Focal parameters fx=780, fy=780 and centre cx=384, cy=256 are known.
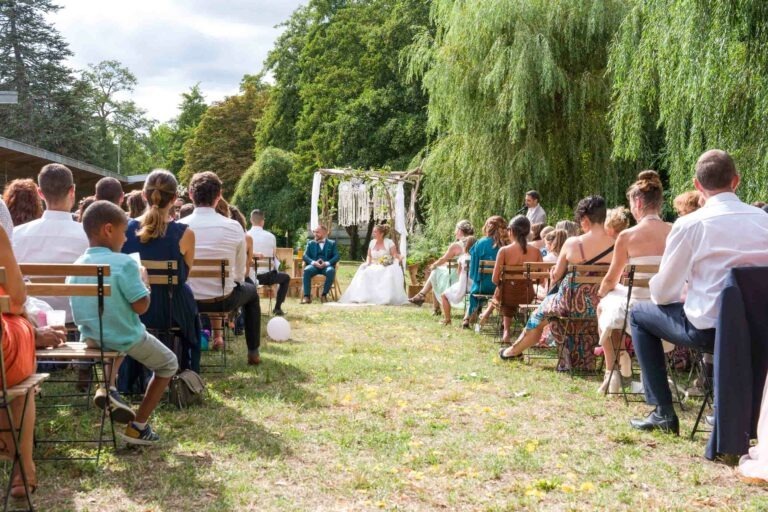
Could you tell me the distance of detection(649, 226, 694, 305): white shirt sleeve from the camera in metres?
4.68

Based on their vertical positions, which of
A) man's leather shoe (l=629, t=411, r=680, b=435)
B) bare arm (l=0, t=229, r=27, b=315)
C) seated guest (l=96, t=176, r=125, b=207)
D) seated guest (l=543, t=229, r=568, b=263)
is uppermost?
seated guest (l=96, t=176, r=125, b=207)

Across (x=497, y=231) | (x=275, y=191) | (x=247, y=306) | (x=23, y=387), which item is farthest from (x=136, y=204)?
(x=275, y=191)

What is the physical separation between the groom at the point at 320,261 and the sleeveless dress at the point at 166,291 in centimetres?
1013

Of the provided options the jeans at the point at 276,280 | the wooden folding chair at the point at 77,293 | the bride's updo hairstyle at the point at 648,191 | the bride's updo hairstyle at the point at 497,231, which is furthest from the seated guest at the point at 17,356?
the jeans at the point at 276,280

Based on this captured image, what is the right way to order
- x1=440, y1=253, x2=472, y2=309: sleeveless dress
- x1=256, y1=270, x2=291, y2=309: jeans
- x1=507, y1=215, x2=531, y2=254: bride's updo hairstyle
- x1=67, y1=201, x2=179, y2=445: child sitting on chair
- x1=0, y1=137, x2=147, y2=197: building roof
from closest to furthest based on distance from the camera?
1. x1=67, y1=201, x2=179, y2=445: child sitting on chair
2. x1=507, y1=215, x2=531, y2=254: bride's updo hairstyle
3. x1=440, y1=253, x2=472, y2=309: sleeveless dress
4. x1=256, y1=270, x2=291, y2=309: jeans
5. x1=0, y1=137, x2=147, y2=197: building roof

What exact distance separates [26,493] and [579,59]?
13998mm

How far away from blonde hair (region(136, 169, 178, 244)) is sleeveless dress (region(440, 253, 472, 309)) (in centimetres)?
643

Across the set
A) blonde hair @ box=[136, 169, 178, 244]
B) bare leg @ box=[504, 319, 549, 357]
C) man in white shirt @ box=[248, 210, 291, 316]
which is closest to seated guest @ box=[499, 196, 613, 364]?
bare leg @ box=[504, 319, 549, 357]

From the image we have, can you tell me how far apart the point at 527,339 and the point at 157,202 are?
3904 mm

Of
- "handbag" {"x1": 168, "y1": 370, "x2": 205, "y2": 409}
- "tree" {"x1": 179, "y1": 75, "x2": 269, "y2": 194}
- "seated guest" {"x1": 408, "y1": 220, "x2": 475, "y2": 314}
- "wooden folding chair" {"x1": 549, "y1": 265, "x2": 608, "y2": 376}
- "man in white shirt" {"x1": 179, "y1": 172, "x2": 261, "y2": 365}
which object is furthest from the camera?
"tree" {"x1": 179, "y1": 75, "x2": 269, "y2": 194}

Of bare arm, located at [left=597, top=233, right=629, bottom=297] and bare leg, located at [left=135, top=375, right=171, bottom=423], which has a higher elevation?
bare arm, located at [left=597, top=233, right=629, bottom=297]

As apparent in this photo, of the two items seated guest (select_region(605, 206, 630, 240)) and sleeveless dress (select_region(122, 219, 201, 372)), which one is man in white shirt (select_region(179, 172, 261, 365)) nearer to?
sleeveless dress (select_region(122, 219, 201, 372))

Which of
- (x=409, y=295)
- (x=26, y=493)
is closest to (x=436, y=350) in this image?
(x=26, y=493)

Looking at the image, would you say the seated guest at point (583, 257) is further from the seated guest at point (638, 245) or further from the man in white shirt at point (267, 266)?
the man in white shirt at point (267, 266)
